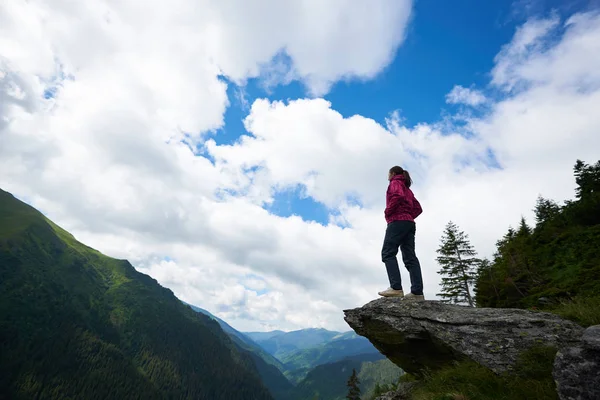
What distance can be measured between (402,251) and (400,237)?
0.51 meters

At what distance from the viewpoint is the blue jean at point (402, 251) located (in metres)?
8.94

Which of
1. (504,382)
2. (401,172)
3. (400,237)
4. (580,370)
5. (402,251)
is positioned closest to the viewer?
(580,370)

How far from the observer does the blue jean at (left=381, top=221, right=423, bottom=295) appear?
29.3 ft

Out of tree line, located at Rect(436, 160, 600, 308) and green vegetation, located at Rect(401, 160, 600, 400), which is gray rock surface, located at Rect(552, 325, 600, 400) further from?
tree line, located at Rect(436, 160, 600, 308)

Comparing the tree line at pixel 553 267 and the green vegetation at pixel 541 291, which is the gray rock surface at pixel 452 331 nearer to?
the green vegetation at pixel 541 291

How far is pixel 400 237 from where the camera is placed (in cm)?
892

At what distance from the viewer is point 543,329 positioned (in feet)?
21.4

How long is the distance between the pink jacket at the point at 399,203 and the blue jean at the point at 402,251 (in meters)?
0.19

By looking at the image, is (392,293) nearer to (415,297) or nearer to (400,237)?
(415,297)

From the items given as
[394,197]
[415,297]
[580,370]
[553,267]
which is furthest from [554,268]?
[580,370]

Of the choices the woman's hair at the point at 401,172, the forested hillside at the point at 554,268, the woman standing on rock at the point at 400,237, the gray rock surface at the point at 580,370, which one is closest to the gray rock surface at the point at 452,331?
the woman standing on rock at the point at 400,237

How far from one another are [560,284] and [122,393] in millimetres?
236618

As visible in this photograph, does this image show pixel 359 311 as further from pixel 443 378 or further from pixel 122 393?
pixel 122 393

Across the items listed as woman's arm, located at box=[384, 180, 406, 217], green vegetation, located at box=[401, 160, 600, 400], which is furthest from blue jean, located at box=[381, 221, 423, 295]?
green vegetation, located at box=[401, 160, 600, 400]
